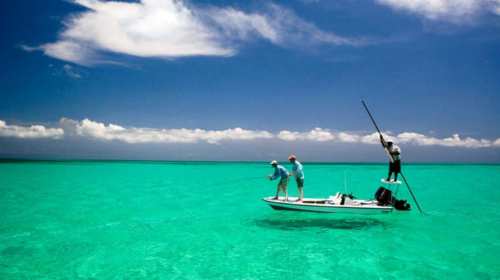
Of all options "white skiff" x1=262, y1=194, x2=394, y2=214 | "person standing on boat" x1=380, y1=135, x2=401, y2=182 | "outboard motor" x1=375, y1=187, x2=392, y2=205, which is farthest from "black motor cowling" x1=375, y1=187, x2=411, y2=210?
"person standing on boat" x1=380, y1=135, x2=401, y2=182

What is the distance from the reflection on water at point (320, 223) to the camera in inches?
666

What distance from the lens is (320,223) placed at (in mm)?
17547

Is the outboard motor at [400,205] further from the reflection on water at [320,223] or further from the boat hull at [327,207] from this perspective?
the reflection on water at [320,223]

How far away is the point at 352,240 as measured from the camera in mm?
14680

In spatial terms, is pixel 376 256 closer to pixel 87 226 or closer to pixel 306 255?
pixel 306 255

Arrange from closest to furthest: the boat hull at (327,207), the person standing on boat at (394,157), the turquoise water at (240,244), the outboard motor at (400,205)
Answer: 1. the turquoise water at (240,244)
2. the boat hull at (327,207)
3. the person standing on boat at (394,157)
4. the outboard motor at (400,205)

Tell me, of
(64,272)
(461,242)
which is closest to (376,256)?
(461,242)

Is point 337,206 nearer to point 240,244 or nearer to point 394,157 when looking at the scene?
point 394,157

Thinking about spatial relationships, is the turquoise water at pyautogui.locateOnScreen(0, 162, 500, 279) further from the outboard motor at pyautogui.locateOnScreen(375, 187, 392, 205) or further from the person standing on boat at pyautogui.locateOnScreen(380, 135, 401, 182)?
the person standing on boat at pyautogui.locateOnScreen(380, 135, 401, 182)

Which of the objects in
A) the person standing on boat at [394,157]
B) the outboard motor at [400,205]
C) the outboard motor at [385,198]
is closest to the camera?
the person standing on boat at [394,157]

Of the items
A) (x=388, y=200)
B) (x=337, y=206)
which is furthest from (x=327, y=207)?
(x=388, y=200)

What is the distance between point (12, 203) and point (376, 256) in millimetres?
24697

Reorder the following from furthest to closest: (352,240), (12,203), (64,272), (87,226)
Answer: (12,203)
(87,226)
(352,240)
(64,272)

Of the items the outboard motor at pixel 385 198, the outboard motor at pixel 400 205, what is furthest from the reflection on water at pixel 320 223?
the outboard motor at pixel 400 205
